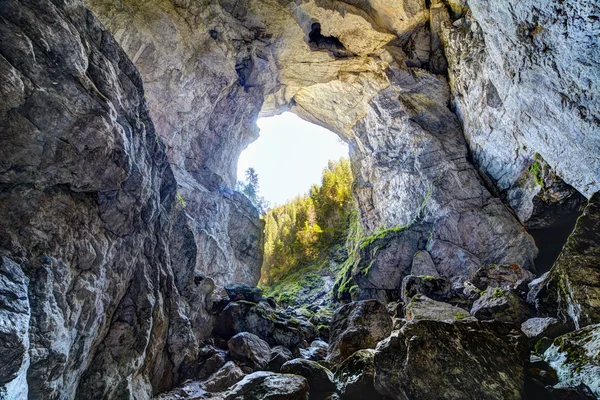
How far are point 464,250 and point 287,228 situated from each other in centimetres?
3258

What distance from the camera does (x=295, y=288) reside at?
3769 cm

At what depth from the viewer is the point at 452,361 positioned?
26.3 ft

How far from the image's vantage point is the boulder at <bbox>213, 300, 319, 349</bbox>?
17.3 metres

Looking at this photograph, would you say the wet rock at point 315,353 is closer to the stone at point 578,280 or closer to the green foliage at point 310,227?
the stone at point 578,280

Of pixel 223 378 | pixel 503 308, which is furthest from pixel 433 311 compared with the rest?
pixel 223 378

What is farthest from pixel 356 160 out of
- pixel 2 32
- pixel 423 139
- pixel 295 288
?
pixel 2 32

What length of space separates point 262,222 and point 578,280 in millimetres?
26037

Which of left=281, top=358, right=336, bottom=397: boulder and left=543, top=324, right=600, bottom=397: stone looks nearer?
left=543, top=324, right=600, bottom=397: stone

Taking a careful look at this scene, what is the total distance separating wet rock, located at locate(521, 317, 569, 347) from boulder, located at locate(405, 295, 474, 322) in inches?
70.4

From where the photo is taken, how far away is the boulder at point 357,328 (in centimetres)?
1313

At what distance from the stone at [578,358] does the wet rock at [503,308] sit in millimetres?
3814

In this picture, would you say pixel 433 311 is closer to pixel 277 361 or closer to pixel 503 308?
pixel 503 308

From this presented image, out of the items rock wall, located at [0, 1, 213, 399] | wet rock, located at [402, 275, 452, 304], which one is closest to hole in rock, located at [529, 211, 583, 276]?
wet rock, located at [402, 275, 452, 304]

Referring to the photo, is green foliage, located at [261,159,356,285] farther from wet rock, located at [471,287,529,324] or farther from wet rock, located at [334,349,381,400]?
wet rock, located at [334,349,381,400]
